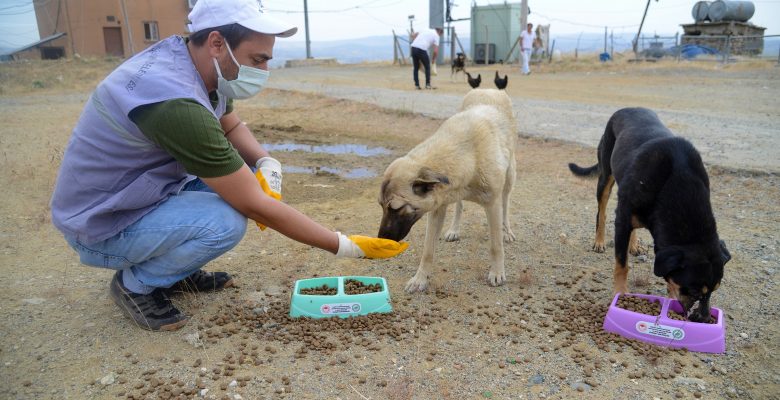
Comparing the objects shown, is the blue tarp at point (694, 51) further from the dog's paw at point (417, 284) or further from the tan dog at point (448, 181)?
the dog's paw at point (417, 284)

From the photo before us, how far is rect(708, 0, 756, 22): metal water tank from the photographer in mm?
31172

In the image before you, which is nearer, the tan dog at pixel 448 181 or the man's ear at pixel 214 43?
the man's ear at pixel 214 43

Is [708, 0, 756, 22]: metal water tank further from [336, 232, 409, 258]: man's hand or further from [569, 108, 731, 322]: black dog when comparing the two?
[336, 232, 409, 258]: man's hand

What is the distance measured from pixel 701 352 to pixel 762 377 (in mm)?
313

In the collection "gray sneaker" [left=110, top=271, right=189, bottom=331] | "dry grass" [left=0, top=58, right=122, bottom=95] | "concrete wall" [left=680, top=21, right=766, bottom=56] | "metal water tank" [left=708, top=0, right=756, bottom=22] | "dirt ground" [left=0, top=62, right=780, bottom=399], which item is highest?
"metal water tank" [left=708, top=0, right=756, bottom=22]

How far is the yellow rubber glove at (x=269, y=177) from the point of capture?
3404mm

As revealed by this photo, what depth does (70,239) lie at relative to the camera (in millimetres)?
3168

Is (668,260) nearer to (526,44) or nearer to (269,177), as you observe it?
(269,177)

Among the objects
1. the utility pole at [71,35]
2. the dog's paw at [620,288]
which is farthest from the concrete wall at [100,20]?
the dog's paw at [620,288]

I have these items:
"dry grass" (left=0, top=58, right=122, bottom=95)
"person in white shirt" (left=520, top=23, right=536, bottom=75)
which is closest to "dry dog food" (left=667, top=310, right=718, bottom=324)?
"dry grass" (left=0, top=58, right=122, bottom=95)

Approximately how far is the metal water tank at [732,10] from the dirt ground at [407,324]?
103 ft

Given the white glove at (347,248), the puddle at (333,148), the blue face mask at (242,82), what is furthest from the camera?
the puddle at (333,148)

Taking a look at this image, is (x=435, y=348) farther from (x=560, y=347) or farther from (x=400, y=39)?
(x=400, y=39)

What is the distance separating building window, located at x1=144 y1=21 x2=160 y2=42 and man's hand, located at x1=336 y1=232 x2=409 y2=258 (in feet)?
122
